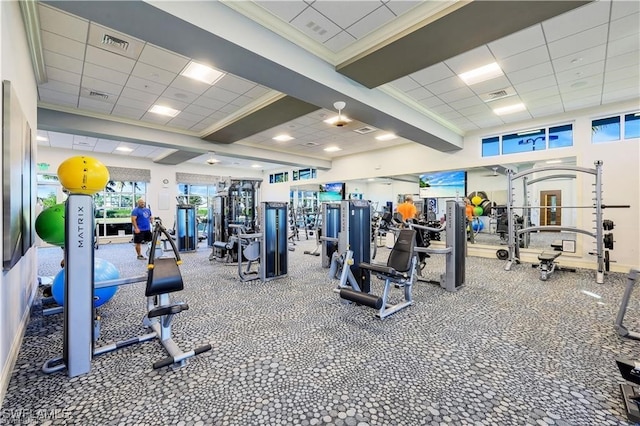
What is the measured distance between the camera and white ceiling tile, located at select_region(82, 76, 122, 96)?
449 centimetres

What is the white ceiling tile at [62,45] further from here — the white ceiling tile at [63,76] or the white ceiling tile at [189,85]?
the white ceiling tile at [189,85]

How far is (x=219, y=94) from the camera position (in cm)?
512

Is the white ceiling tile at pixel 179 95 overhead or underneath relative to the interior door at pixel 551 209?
overhead

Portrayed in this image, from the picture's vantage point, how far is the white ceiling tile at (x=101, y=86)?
449 centimetres

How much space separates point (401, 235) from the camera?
392cm

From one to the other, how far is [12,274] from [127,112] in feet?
15.4

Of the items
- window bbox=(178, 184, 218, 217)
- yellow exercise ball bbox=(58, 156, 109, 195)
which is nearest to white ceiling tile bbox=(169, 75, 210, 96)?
yellow exercise ball bbox=(58, 156, 109, 195)

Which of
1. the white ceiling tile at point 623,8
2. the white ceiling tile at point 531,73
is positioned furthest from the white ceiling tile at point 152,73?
the white ceiling tile at point 623,8

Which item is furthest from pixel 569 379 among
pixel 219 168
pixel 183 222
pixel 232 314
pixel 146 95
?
pixel 219 168

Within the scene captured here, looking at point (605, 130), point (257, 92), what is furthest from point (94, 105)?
point (605, 130)

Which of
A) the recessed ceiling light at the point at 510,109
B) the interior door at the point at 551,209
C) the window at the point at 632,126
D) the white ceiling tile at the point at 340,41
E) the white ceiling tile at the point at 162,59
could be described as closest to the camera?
the white ceiling tile at the point at 340,41

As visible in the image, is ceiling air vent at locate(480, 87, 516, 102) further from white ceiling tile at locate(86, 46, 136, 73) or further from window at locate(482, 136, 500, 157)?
white ceiling tile at locate(86, 46, 136, 73)

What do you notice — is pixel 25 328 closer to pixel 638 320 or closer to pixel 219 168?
pixel 638 320

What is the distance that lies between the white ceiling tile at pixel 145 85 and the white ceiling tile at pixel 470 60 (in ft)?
15.1
